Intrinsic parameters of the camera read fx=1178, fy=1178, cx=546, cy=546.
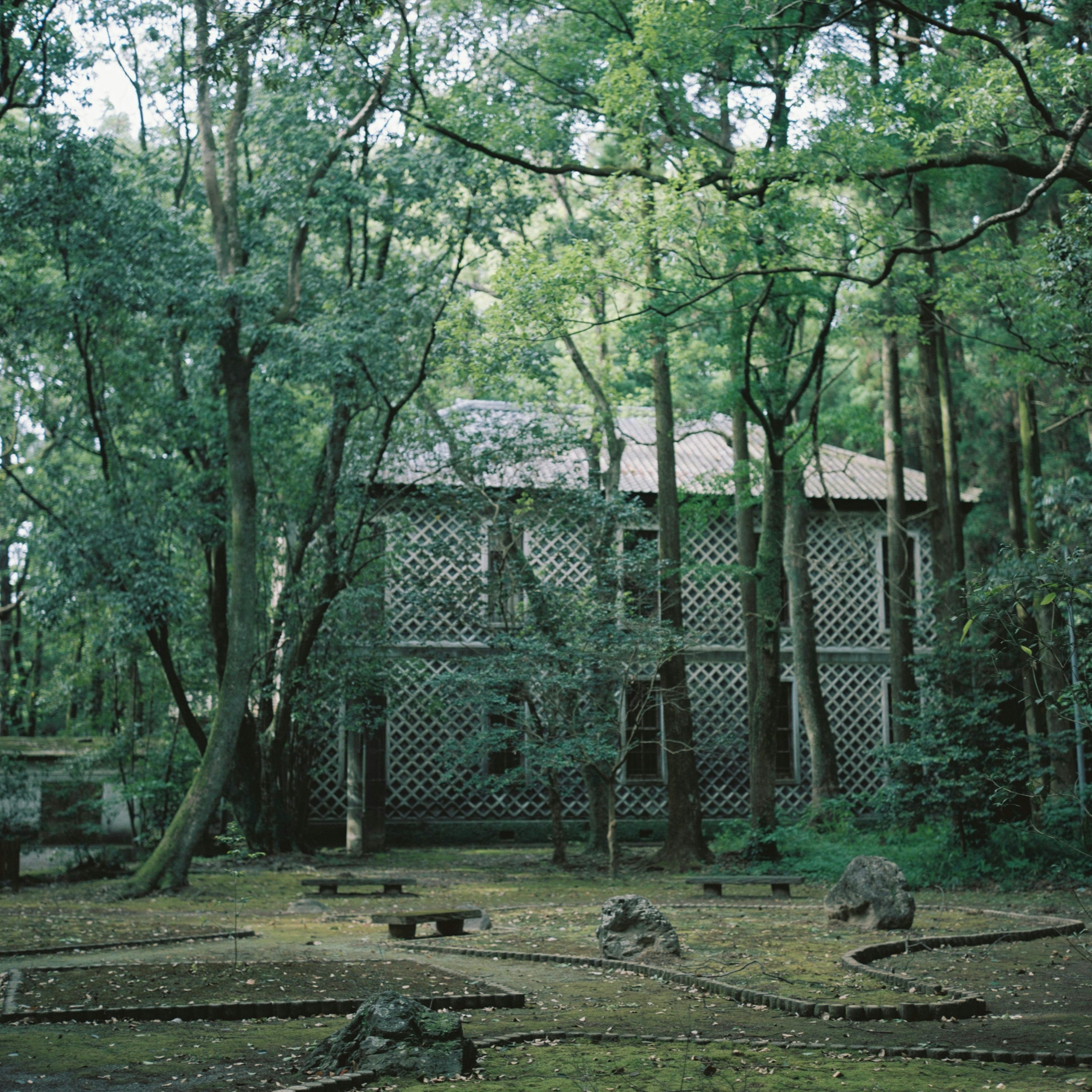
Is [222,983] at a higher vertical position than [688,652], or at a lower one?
lower

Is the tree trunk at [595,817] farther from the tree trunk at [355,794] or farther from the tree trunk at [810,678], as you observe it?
the tree trunk at [355,794]

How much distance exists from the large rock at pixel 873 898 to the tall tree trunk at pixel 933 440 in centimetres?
555

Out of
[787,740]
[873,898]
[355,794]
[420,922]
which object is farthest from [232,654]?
[787,740]

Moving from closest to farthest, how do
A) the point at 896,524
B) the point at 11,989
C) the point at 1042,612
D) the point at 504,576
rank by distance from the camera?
the point at 11,989 < the point at 1042,612 < the point at 504,576 < the point at 896,524

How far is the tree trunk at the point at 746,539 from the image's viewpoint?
14.9m

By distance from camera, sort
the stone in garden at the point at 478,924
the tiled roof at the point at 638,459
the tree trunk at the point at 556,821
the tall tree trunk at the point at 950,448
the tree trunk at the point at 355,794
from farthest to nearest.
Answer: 1. the tree trunk at the point at 355,794
2. the tall tree trunk at the point at 950,448
3. the tiled roof at the point at 638,459
4. the tree trunk at the point at 556,821
5. the stone in garden at the point at 478,924

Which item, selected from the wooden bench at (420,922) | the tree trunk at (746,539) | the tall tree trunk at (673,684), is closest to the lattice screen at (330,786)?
the tall tree trunk at (673,684)

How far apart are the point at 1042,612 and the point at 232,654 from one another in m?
9.51

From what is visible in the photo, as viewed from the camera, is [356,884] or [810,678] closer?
[356,884]

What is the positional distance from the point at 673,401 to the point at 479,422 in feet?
17.6

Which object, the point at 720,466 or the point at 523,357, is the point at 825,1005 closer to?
the point at 523,357

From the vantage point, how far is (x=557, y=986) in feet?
21.2

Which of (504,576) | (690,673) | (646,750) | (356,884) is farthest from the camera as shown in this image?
(646,750)

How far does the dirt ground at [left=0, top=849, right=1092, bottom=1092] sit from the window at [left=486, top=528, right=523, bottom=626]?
379 centimetres
